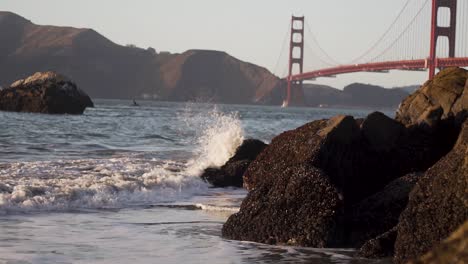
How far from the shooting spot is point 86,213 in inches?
322

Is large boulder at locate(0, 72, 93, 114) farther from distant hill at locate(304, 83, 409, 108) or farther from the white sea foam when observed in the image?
distant hill at locate(304, 83, 409, 108)

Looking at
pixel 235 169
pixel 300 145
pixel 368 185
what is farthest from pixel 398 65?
pixel 368 185

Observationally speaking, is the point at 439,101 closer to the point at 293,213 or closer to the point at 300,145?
the point at 300,145

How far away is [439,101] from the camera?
970 centimetres

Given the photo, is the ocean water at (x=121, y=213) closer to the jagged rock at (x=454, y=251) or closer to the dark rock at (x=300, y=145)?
the dark rock at (x=300, y=145)

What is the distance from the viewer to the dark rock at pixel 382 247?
19.1 ft

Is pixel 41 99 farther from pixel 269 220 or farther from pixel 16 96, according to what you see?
pixel 269 220

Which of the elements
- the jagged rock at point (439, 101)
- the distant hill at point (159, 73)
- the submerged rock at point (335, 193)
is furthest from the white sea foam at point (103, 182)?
the distant hill at point (159, 73)

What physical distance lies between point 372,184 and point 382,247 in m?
2.04

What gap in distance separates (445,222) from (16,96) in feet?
148

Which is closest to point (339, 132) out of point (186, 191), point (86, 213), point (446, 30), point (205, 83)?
point (86, 213)

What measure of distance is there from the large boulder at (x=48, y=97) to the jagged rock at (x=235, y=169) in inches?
1333

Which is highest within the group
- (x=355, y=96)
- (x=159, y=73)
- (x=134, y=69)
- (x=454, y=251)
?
(x=134, y=69)

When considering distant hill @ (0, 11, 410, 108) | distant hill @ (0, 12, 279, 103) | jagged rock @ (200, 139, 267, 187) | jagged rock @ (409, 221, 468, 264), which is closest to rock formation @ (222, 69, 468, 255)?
jagged rock @ (200, 139, 267, 187)
